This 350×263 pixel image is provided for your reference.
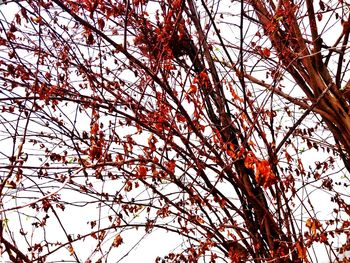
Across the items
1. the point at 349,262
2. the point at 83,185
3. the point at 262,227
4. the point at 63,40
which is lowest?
the point at 349,262

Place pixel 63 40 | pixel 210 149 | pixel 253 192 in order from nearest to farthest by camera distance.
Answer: pixel 210 149 < pixel 253 192 < pixel 63 40

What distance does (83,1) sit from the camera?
245 cm

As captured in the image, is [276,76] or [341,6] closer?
[276,76]

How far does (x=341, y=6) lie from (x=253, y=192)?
1.31 m

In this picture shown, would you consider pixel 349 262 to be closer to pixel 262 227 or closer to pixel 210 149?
pixel 262 227

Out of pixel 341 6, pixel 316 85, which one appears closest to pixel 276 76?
pixel 316 85

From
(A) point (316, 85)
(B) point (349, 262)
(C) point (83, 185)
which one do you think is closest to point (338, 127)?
(A) point (316, 85)

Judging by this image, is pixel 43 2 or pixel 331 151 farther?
pixel 331 151

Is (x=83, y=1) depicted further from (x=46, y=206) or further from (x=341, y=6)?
(x=341, y=6)

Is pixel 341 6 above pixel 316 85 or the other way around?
above

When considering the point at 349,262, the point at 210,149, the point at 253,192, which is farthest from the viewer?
the point at 349,262

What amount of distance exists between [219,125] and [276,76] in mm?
488

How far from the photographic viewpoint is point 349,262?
277 centimetres

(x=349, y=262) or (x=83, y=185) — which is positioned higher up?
(x=83, y=185)
